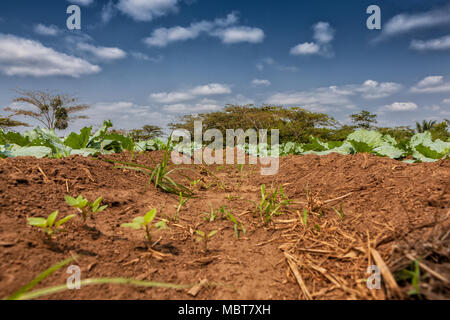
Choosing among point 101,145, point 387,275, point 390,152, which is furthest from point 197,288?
point 390,152

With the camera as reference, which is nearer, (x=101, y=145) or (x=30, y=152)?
(x=30, y=152)

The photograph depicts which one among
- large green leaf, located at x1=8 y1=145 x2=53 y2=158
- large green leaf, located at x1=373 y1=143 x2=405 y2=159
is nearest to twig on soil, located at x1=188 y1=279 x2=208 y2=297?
large green leaf, located at x1=8 y1=145 x2=53 y2=158

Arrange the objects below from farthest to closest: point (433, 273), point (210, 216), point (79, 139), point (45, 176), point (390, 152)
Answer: point (390, 152) < point (79, 139) < point (210, 216) < point (45, 176) < point (433, 273)

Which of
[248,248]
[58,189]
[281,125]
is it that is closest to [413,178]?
[248,248]

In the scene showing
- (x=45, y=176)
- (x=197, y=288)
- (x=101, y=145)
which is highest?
(x=101, y=145)

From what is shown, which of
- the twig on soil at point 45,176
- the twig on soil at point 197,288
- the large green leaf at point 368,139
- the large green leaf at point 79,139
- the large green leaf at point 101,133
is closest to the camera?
the twig on soil at point 197,288

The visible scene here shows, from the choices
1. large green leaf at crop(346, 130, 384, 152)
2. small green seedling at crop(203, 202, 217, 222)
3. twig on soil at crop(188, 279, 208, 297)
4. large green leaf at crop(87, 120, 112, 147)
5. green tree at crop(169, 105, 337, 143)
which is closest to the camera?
twig on soil at crop(188, 279, 208, 297)

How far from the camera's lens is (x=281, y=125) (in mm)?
26703

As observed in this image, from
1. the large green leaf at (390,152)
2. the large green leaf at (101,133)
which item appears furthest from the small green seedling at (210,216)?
the large green leaf at (390,152)

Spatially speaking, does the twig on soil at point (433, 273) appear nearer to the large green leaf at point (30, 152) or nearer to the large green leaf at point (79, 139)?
the large green leaf at point (30, 152)

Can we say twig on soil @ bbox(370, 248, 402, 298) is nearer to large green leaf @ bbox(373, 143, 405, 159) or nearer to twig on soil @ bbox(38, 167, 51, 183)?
twig on soil @ bbox(38, 167, 51, 183)

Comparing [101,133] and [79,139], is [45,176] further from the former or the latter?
[101,133]

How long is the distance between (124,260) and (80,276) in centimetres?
20
